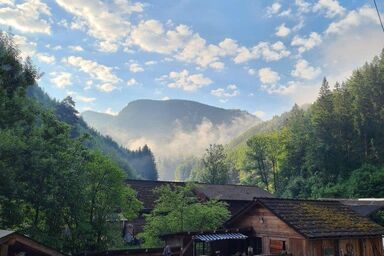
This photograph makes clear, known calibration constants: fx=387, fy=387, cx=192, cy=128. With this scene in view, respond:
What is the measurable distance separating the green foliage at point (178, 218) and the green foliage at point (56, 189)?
286 centimetres

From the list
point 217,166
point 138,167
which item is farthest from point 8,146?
point 138,167

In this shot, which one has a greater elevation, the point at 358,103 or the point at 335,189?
the point at 358,103

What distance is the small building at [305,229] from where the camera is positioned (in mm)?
25516

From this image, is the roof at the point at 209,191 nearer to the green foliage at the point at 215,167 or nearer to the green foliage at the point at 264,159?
the green foliage at the point at 215,167

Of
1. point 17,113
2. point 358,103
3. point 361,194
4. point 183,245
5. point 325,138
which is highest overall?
point 358,103

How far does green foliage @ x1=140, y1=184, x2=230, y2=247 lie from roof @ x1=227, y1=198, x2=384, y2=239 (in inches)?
75.8

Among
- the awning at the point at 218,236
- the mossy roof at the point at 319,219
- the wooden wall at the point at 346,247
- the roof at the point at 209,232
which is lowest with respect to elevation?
the wooden wall at the point at 346,247

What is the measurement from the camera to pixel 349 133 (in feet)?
249

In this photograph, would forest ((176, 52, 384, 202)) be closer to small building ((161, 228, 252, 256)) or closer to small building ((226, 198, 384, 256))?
small building ((226, 198, 384, 256))

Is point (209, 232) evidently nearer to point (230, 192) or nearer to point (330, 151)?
point (230, 192)

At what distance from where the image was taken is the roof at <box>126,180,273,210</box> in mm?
48062

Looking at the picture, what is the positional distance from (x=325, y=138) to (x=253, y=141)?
15518 millimetres

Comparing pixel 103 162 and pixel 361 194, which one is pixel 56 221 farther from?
pixel 361 194

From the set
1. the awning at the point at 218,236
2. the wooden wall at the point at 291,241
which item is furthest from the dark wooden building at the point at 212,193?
the awning at the point at 218,236
